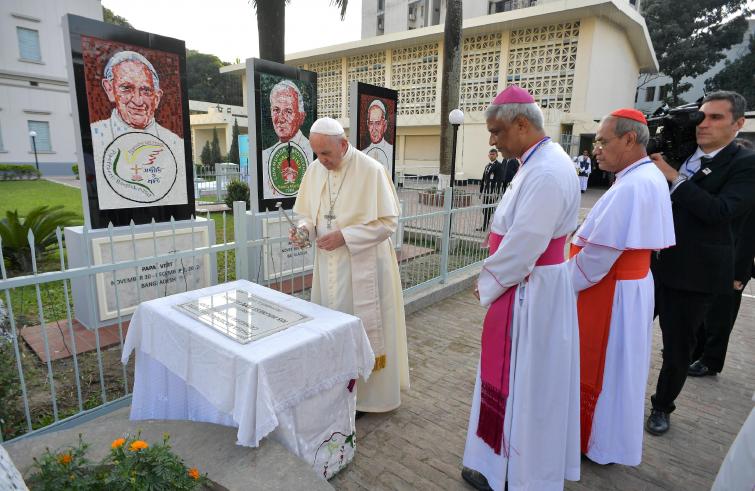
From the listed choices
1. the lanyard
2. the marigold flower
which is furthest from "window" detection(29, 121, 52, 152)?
the lanyard

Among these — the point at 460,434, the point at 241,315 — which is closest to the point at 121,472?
the point at 241,315

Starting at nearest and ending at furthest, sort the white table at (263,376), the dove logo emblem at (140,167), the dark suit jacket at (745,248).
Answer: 1. the white table at (263,376)
2. the dark suit jacket at (745,248)
3. the dove logo emblem at (140,167)

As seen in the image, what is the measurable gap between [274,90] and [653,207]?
4.46 metres

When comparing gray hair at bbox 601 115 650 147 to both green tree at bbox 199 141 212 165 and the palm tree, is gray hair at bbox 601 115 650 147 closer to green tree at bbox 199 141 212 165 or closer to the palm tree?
the palm tree

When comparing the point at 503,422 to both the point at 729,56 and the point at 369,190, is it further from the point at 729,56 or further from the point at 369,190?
the point at 729,56

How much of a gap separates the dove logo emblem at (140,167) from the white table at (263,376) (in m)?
2.24

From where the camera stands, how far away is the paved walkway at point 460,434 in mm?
2465

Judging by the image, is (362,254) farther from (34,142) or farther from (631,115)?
(34,142)

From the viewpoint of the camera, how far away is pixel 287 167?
5.70 m

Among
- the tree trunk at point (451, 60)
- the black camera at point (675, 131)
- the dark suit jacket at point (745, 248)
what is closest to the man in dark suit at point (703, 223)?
the black camera at point (675, 131)

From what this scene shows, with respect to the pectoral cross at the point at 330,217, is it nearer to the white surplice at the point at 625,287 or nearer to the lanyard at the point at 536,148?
the lanyard at the point at 536,148

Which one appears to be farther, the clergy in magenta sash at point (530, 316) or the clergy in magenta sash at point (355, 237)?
the clergy in magenta sash at point (355, 237)

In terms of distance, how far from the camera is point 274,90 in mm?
5320

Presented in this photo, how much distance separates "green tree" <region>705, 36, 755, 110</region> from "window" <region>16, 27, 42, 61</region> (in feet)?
145
